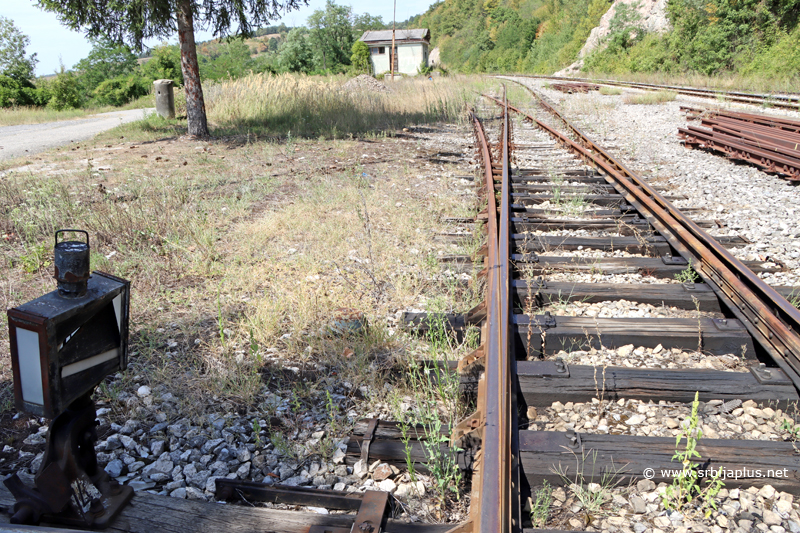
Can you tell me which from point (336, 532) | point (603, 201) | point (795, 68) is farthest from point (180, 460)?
point (795, 68)

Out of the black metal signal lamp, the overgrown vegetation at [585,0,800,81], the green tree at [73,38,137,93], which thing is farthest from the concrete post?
the green tree at [73,38,137,93]

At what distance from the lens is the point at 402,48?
74.6 meters

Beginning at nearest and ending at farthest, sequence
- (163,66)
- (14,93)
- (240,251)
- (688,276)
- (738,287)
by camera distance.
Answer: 1. (738,287)
2. (688,276)
3. (240,251)
4. (14,93)
5. (163,66)

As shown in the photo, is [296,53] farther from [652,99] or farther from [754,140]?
[754,140]

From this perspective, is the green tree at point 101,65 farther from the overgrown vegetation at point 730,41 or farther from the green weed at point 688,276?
the green weed at point 688,276

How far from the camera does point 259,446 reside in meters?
2.39

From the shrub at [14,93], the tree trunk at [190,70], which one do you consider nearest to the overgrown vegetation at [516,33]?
the shrub at [14,93]

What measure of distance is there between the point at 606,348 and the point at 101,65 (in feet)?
176

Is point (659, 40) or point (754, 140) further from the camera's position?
point (659, 40)

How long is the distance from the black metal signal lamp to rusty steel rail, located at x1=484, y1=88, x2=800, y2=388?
9.82 feet

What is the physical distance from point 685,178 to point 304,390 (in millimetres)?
6577

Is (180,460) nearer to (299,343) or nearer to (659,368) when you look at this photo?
(299,343)

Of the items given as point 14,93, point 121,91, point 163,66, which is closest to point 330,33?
point 163,66

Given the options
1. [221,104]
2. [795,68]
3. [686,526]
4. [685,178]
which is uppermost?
[795,68]
